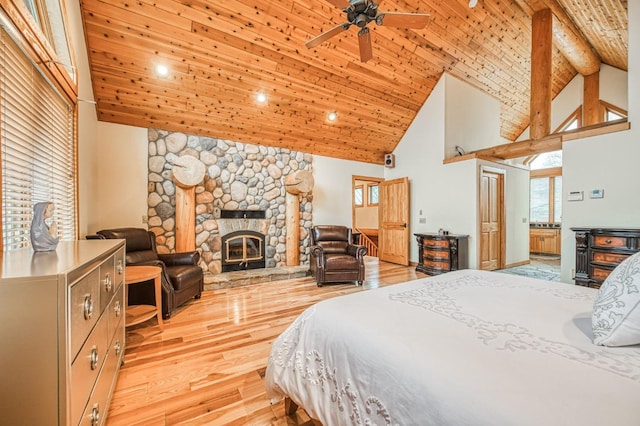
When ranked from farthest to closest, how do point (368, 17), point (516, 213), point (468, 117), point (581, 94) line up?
point (581, 94)
point (516, 213)
point (468, 117)
point (368, 17)

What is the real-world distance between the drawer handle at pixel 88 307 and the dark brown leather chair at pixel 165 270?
1.95 meters

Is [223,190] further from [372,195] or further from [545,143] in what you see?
[372,195]

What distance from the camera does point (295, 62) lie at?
3863 mm

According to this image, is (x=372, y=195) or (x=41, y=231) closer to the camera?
(x=41, y=231)

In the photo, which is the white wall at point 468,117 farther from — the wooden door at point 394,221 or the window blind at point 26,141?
the window blind at point 26,141

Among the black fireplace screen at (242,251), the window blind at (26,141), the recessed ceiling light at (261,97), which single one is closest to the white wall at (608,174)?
the recessed ceiling light at (261,97)

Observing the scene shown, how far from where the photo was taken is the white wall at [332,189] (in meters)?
5.70

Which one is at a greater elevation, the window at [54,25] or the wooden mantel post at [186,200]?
the window at [54,25]

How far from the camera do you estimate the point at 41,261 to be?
3.44 feet

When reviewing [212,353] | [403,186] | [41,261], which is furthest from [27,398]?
[403,186]

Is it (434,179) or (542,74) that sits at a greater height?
(542,74)

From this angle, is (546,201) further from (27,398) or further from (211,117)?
(27,398)

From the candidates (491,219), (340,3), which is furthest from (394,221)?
(340,3)

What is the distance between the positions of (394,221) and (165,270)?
190 inches
